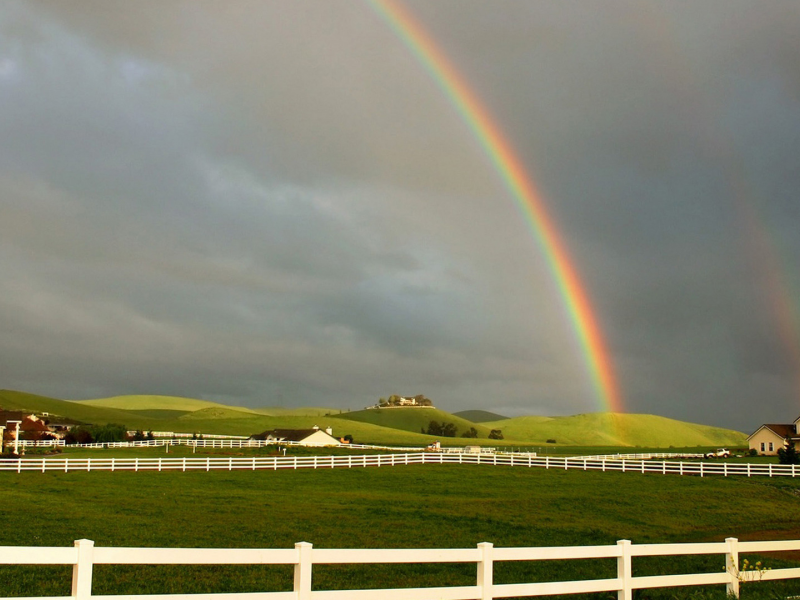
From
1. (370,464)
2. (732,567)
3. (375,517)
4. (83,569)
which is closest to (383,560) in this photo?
(83,569)

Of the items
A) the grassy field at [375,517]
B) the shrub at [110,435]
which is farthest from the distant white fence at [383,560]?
the shrub at [110,435]

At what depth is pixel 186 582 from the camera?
12.0m

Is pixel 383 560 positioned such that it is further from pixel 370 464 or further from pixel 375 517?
pixel 370 464

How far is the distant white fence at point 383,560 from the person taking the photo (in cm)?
642

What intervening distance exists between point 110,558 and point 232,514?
58.9 ft

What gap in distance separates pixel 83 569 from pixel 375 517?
18.2 meters

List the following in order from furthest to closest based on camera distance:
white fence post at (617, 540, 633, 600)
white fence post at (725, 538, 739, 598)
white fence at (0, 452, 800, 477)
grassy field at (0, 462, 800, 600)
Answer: white fence at (0, 452, 800, 477) < grassy field at (0, 462, 800, 600) < white fence post at (725, 538, 739, 598) < white fence post at (617, 540, 633, 600)

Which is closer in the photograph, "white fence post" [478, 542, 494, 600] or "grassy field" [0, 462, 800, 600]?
"white fence post" [478, 542, 494, 600]

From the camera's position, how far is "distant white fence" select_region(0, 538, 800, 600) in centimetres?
642

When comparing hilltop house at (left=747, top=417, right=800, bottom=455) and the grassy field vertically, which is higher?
hilltop house at (left=747, top=417, right=800, bottom=455)

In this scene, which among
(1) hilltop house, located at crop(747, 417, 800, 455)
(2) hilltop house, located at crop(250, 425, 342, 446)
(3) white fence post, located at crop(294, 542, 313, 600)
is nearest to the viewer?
(3) white fence post, located at crop(294, 542, 313, 600)

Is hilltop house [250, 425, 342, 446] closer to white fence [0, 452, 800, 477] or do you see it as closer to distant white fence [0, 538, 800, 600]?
white fence [0, 452, 800, 477]

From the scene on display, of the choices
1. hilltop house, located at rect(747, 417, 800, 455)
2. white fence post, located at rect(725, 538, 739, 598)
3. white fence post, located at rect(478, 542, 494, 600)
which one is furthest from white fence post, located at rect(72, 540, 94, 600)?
hilltop house, located at rect(747, 417, 800, 455)

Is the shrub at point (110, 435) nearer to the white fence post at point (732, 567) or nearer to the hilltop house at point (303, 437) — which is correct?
the hilltop house at point (303, 437)
